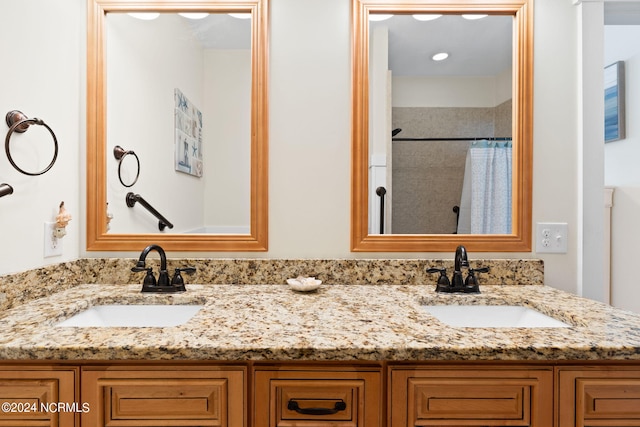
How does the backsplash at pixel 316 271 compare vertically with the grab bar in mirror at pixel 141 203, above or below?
below

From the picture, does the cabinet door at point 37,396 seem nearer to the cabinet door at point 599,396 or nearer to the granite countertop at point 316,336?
the granite countertop at point 316,336

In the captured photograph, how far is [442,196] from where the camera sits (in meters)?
1.44

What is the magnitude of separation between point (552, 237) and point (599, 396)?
2.43 feet

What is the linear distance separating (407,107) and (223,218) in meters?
0.85

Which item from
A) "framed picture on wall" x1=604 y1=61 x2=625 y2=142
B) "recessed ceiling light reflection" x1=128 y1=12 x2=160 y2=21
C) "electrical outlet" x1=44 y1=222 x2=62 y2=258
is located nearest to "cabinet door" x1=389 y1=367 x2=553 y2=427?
"electrical outlet" x1=44 y1=222 x2=62 y2=258

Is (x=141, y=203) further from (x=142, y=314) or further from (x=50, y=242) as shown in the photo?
(x=142, y=314)

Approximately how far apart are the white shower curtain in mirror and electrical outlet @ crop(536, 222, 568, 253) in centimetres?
A: 12

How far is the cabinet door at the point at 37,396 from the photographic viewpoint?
83 cm

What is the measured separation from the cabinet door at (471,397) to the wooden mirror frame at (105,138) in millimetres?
791

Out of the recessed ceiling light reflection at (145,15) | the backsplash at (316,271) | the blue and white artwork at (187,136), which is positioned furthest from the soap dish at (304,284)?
the recessed ceiling light reflection at (145,15)

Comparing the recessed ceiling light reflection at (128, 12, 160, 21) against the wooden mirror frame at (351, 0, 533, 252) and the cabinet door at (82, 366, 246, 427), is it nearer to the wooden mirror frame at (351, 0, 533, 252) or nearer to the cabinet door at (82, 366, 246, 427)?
the wooden mirror frame at (351, 0, 533, 252)

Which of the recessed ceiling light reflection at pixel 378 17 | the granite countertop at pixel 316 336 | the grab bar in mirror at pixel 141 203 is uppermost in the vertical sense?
the recessed ceiling light reflection at pixel 378 17

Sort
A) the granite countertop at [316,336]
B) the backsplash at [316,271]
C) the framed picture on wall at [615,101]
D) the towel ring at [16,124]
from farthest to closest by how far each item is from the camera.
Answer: the framed picture on wall at [615,101]
the backsplash at [316,271]
the towel ring at [16,124]
the granite countertop at [316,336]

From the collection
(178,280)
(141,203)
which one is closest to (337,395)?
(178,280)
